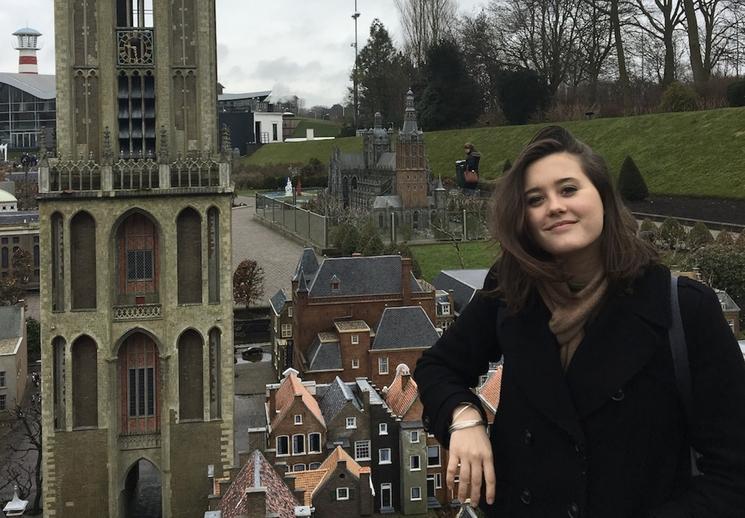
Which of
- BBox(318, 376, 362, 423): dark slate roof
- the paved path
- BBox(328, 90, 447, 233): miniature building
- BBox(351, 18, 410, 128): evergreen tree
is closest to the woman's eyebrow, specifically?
BBox(318, 376, 362, 423): dark slate roof

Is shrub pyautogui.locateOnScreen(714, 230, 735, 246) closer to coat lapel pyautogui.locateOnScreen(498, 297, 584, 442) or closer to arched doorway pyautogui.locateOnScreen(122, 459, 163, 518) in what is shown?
arched doorway pyautogui.locateOnScreen(122, 459, 163, 518)

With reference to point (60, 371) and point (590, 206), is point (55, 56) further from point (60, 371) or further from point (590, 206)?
point (590, 206)

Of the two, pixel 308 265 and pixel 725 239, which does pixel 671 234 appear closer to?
pixel 725 239

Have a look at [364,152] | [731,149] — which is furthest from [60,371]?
[364,152]

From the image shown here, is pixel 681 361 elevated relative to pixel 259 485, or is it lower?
elevated

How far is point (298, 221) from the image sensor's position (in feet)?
192

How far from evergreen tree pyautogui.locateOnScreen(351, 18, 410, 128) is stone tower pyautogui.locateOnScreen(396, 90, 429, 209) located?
33126 mm

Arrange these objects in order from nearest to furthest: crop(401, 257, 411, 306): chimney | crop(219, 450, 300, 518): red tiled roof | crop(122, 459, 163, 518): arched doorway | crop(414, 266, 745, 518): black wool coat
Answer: crop(414, 266, 745, 518): black wool coat < crop(219, 450, 300, 518): red tiled roof < crop(122, 459, 163, 518): arched doorway < crop(401, 257, 411, 306): chimney

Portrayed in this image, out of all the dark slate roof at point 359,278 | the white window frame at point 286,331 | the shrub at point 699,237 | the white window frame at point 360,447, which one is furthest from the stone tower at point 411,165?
the white window frame at point 360,447

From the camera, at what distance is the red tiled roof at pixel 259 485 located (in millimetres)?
13252

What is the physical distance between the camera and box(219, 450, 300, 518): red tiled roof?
13252mm

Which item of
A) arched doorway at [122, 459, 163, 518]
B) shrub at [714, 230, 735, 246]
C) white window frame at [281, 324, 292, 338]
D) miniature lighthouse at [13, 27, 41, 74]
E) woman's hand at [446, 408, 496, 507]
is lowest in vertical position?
arched doorway at [122, 459, 163, 518]

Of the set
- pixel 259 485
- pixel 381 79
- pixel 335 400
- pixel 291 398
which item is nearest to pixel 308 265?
pixel 335 400

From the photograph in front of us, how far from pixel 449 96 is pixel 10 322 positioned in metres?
53.0
